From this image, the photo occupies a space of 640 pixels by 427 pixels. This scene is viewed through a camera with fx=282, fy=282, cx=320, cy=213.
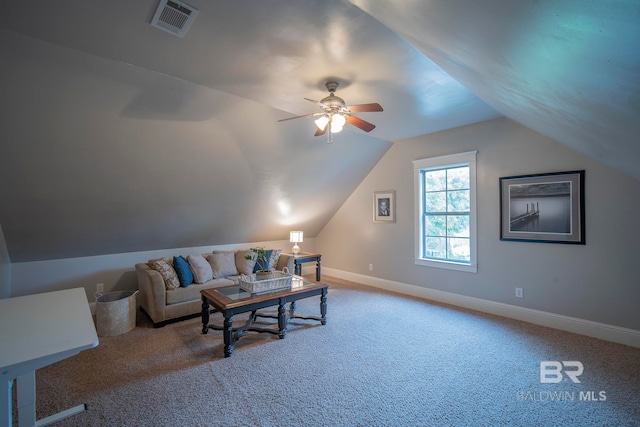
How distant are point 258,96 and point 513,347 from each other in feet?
12.2

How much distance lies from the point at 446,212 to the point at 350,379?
9.88 feet

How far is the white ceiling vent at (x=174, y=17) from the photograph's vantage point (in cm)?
164

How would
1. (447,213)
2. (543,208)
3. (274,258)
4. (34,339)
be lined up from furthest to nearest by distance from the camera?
(274,258), (447,213), (543,208), (34,339)

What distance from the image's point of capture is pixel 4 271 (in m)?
3.12

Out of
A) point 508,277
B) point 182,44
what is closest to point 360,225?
point 508,277

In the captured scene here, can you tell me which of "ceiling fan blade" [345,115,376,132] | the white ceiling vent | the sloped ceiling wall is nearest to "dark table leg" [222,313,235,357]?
the sloped ceiling wall

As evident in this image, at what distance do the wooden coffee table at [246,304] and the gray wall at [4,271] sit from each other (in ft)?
6.67

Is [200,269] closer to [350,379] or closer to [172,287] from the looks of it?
[172,287]

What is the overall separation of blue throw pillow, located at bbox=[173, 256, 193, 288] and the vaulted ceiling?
2.06ft

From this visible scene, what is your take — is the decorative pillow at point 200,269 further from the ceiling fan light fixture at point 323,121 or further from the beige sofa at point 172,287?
the ceiling fan light fixture at point 323,121

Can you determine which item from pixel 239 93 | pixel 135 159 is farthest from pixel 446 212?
pixel 135 159

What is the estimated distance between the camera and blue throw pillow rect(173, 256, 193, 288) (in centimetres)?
378

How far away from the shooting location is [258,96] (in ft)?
9.70

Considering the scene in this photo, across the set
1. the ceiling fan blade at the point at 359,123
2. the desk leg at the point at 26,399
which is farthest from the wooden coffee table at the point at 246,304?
the ceiling fan blade at the point at 359,123
